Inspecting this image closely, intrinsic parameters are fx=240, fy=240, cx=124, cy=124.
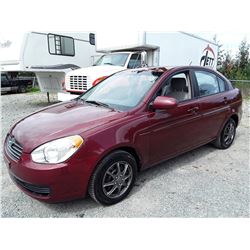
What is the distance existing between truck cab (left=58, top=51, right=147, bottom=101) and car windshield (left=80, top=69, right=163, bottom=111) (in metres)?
2.75

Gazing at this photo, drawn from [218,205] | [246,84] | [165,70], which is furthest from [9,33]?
[246,84]

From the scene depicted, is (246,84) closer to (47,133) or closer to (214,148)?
(214,148)

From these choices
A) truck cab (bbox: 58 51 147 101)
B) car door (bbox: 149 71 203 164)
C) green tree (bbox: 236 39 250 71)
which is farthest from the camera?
green tree (bbox: 236 39 250 71)

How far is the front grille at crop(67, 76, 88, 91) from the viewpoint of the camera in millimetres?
6801

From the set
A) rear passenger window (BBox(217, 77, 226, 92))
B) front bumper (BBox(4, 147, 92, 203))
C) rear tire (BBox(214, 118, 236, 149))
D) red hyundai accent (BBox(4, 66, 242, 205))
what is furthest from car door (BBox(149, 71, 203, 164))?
front bumper (BBox(4, 147, 92, 203))

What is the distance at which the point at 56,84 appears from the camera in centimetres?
892

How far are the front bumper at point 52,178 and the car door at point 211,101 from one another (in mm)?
2199

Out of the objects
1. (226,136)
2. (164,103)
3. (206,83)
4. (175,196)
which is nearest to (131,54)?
(206,83)

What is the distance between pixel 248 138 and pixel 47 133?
4.51 metres

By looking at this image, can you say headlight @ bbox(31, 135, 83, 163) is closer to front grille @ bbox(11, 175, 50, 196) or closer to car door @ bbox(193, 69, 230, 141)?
front grille @ bbox(11, 175, 50, 196)

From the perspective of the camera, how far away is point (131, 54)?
7645 millimetres

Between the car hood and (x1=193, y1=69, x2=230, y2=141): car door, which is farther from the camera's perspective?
(x1=193, y1=69, x2=230, y2=141): car door

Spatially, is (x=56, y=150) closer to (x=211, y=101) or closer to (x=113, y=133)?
(x=113, y=133)

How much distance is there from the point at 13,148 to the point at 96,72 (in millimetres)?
4483
